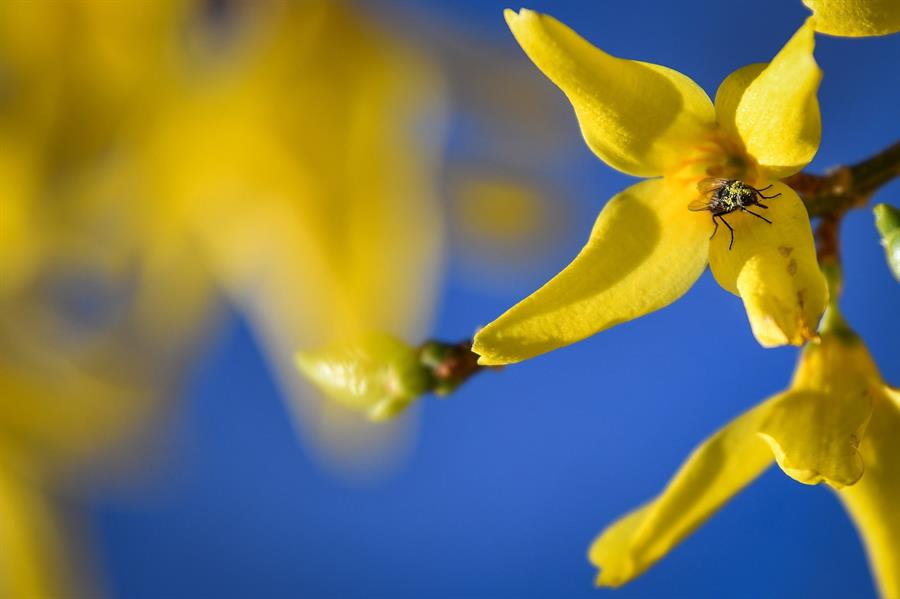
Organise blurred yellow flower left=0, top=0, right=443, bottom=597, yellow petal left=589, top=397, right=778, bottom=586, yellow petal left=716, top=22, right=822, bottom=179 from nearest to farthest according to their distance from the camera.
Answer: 1. yellow petal left=716, top=22, right=822, bottom=179
2. yellow petal left=589, top=397, right=778, bottom=586
3. blurred yellow flower left=0, top=0, right=443, bottom=597

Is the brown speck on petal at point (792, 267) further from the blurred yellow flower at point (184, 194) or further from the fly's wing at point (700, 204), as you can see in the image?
the blurred yellow flower at point (184, 194)

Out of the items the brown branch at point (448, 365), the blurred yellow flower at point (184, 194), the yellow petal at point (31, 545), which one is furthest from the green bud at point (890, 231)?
the yellow petal at point (31, 545)

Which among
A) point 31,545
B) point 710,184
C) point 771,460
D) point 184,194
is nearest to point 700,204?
point 710,184

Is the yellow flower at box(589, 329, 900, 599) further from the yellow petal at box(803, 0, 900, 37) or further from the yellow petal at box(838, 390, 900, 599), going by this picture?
the yellow petal at box(803, 0, 900, 37)

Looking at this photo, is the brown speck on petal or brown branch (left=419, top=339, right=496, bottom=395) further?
brown branch (left=419, top=339, right=496, bottom=395)

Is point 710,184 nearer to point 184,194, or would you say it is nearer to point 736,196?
point 736,196

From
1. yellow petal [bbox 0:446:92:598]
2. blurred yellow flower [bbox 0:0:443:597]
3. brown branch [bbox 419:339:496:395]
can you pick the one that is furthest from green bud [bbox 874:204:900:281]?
yellow petal [bbox 0:446:92:598]
